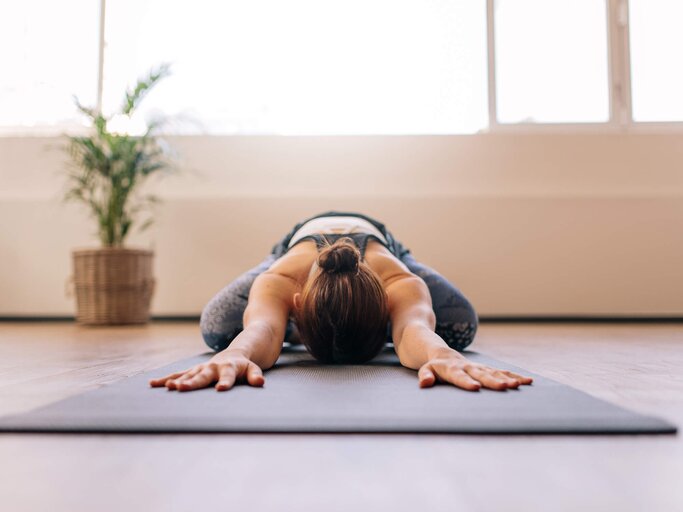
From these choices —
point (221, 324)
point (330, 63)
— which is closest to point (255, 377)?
point (221, 324)

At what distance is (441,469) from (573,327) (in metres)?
2.71

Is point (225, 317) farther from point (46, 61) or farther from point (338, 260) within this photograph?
point (46, 61)

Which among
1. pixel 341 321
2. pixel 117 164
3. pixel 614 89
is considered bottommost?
pixel 341 321

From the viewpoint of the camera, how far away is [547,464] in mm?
692

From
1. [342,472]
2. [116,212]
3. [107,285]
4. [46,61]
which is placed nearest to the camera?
[342,472]

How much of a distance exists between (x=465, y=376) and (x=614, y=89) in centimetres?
330

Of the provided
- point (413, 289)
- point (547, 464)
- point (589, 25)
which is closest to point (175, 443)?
point (547, 464)

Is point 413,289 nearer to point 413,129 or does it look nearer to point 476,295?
point 476,295

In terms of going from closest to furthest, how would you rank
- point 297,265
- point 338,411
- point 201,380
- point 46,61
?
point 338,411, point 201,380, point 297,265, point 46,61

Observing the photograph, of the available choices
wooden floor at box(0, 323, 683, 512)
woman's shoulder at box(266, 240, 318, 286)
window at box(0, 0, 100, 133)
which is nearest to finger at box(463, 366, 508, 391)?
wooden floor at box(0, 323, 683, 512)

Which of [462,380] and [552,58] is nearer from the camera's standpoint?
[462,380]

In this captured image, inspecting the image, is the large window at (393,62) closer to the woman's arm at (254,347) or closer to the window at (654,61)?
the window at (654,61)

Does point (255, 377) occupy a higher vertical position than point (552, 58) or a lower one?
lower

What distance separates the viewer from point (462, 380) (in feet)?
3.61
